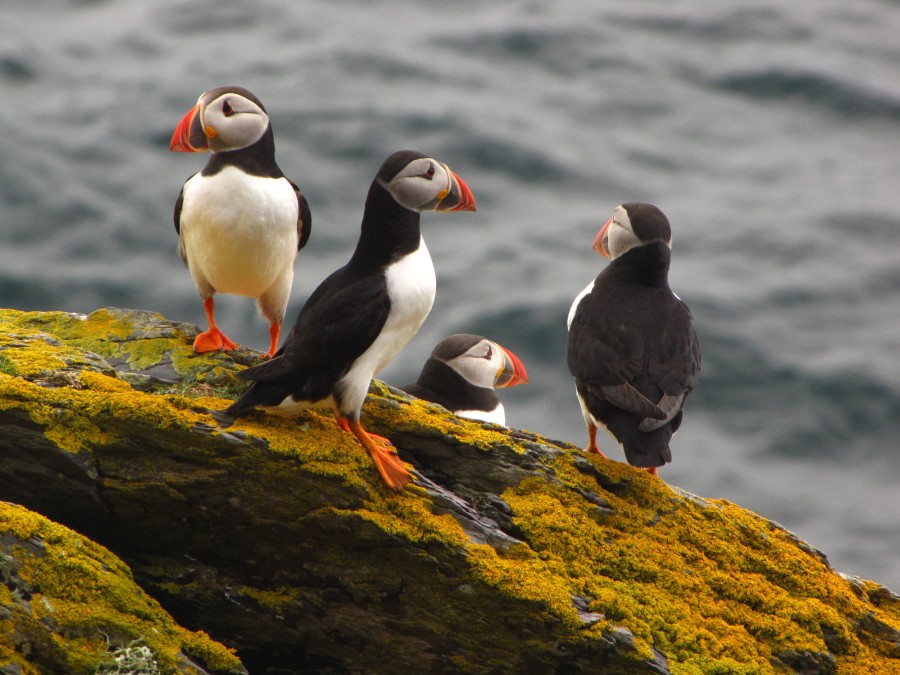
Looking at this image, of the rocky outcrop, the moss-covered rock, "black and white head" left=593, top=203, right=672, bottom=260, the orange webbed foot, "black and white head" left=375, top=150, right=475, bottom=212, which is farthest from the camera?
"black and white head" left=593, top=203, right=672, bottom=260

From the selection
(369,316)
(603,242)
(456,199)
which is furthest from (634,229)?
(369,316)

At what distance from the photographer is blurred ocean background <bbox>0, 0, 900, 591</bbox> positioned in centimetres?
1956

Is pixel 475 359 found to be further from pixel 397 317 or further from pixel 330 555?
pixel 330 555

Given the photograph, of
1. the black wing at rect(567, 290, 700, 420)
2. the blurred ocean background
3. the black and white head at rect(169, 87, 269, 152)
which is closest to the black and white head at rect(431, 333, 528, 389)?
the black wing at rect(567, 290, 700, 420)

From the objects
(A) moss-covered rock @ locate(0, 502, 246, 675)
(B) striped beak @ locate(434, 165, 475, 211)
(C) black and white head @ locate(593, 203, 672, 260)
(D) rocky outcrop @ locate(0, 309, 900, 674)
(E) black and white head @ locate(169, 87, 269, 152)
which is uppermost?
(C) black and white head @ locate(593, 203, 672, 260)

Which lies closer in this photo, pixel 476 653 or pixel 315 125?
pixel 476 653

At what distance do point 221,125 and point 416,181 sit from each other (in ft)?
4.39

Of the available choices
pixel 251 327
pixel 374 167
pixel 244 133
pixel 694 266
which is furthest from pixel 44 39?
pixel 244 133

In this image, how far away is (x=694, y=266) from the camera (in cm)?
2317

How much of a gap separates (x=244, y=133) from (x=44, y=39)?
24879 mm

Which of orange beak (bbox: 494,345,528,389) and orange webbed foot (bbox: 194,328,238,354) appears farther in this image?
orange beak (bbox: 494,345,528,389)

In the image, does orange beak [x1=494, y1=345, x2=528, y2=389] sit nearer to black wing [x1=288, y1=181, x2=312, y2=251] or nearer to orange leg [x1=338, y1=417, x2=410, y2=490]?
black wing [x1=288, y1=181, x2=312, y2=251]

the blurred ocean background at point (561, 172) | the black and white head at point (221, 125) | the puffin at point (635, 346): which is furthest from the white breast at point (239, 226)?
the blurred ocean background at point (561, 172)

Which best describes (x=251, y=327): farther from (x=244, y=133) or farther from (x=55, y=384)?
(x=55, y=384)
